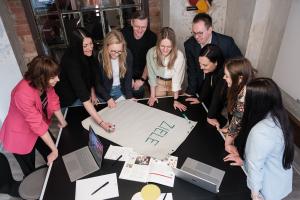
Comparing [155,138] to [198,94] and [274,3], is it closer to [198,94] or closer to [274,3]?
[198,94]

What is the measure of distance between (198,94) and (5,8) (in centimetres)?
261

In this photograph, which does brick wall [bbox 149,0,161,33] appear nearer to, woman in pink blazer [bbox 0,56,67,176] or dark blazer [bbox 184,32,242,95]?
dark blazer [bbox 184,32,242,95]

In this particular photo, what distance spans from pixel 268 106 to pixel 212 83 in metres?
0.85

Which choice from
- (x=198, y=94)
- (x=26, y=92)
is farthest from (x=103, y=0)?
(x=26, y=92)

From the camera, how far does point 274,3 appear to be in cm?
259

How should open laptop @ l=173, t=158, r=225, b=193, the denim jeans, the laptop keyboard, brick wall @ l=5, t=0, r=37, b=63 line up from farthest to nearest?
1. brick wall @ l=5, t=0, r=37, b=63
2. the denim jeans
3. the laptop keyboard
4. open laptop @ l=173, t=158, r=225, b=193

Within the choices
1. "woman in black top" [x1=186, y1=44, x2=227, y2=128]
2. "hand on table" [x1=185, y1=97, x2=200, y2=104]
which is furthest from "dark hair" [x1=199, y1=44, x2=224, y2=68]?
"hand on table" [x1=185, y1=97, x2=200, y2=104]

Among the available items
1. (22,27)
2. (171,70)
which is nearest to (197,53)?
(171,70)

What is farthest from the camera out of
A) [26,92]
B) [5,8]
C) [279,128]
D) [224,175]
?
[5,8]

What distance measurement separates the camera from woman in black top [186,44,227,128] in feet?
7.03

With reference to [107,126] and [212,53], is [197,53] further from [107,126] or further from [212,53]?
[107,126]

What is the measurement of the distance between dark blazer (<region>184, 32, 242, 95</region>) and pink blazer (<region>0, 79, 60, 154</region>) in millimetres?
1366

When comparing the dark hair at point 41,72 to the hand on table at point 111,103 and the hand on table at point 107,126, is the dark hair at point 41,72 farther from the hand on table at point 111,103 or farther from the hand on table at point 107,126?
the hand on table at point 111,103

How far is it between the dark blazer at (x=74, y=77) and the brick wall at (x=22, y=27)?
1629 mm
